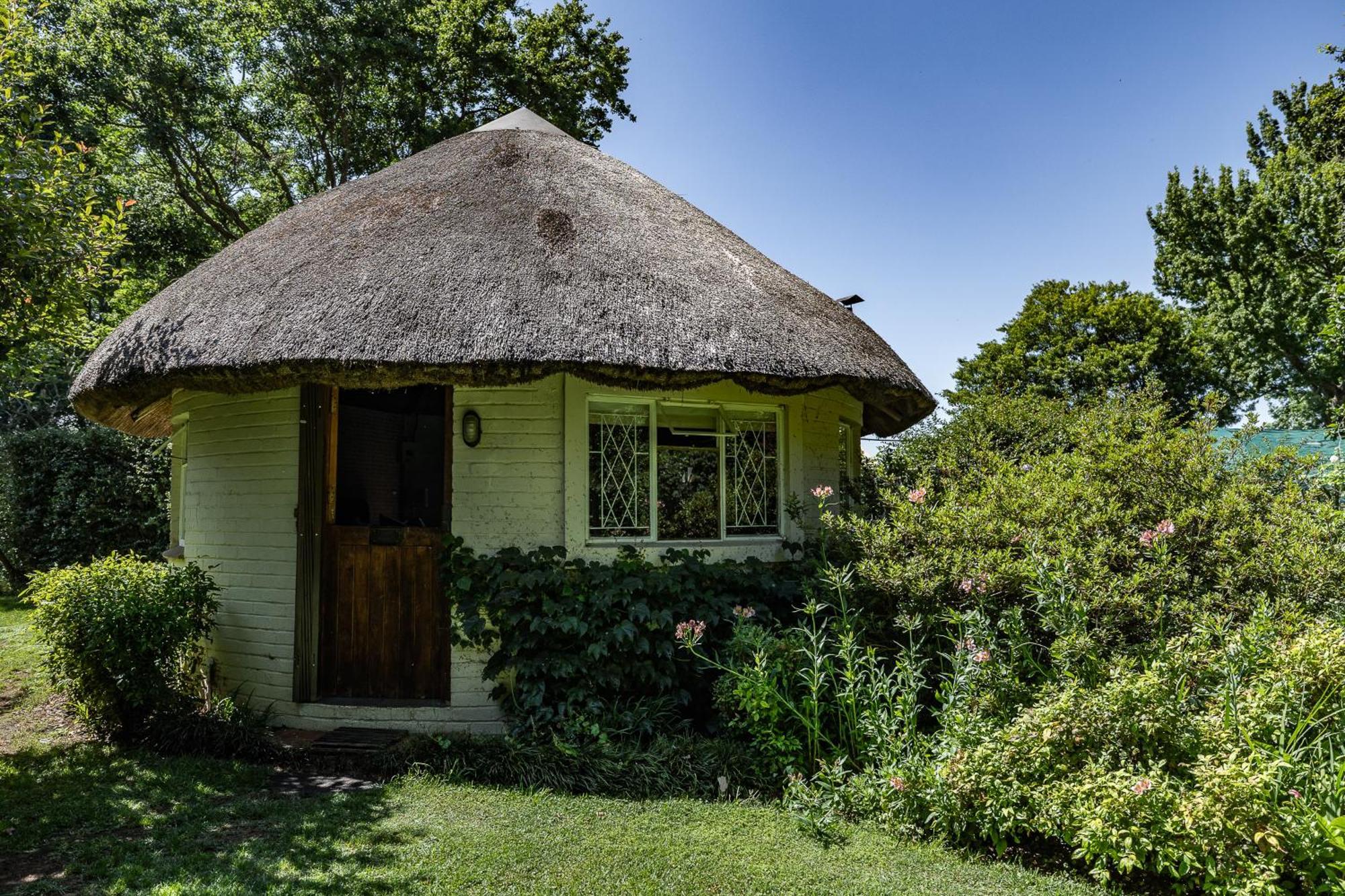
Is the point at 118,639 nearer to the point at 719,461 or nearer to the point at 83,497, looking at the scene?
the point at 719,461

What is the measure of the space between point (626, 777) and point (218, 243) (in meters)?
16.3

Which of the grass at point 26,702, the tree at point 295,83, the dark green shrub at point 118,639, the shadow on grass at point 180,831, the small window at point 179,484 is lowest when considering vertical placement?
the grass at point 26,702

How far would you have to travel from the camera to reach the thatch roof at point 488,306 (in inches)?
211

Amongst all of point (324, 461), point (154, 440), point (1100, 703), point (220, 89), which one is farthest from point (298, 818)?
point (220, 89)

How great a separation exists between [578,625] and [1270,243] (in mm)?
21016

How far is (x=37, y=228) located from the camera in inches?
203

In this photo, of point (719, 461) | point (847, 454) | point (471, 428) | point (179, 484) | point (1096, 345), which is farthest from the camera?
point (1096, 345)

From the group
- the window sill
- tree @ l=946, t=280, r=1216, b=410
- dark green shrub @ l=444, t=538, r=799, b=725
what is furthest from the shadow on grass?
tree @ l=946, t=280, r=1216, b=410

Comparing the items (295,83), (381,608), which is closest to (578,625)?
(381,608)

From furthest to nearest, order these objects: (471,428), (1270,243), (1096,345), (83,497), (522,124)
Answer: (1096,345), (1270,243), (83,497), (522,124), (471,428)

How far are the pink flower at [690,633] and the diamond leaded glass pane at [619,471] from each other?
1.17 meters

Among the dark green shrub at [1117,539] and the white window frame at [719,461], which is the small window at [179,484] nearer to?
the white window frame at [719,461]

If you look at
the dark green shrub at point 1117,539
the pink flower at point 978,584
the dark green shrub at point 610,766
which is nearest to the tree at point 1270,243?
the dark green shrub at point 1117,539

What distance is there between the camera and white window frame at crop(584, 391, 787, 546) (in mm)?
6188
